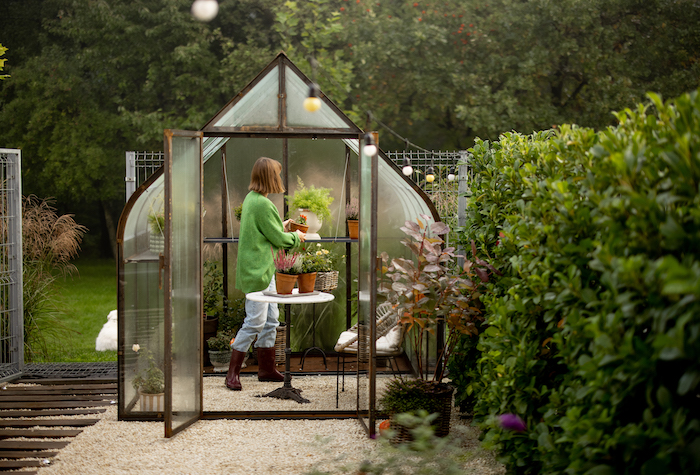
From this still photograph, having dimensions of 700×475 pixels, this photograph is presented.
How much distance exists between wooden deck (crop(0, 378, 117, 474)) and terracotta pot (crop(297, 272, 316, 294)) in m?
1.94

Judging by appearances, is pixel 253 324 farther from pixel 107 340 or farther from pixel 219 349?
pixel 107 340

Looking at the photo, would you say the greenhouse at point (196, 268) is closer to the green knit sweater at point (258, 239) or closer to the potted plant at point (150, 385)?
the potted plant at point (150, 385)

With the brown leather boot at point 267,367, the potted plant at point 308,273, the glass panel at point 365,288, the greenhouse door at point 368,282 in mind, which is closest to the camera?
the greenhouse door at point 368,282

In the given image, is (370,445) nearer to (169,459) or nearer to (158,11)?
(169,459)

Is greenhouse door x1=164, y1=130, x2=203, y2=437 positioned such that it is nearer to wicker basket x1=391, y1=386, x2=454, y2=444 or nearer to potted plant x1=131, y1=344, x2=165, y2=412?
potted plant x1=131, y1=344, x2=165, y2=412

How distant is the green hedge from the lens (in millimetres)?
1820

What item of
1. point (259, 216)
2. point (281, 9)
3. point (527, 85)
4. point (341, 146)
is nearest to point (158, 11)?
point (281, 9)

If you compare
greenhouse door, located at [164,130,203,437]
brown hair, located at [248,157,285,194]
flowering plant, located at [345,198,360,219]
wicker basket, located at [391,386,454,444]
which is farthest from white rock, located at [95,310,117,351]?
wicker basket, located at [391,386,454,444]

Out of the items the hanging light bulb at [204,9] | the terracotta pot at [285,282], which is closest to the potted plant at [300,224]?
the terracotta pot at [285,282]

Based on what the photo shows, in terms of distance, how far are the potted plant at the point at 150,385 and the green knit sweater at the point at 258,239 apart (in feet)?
3.33

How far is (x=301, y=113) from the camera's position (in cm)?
519

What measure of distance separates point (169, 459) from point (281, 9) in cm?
1166

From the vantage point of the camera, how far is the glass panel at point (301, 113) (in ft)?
17.0

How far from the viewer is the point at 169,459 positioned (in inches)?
173
